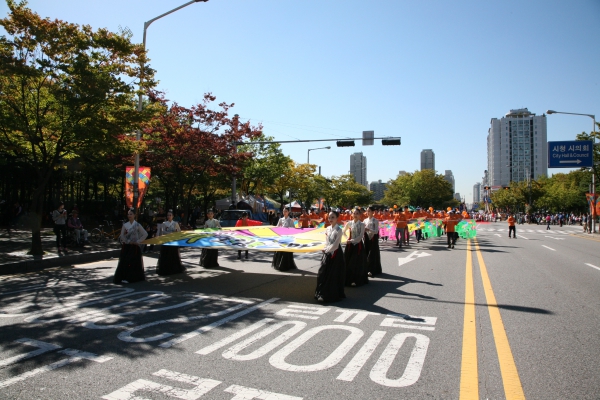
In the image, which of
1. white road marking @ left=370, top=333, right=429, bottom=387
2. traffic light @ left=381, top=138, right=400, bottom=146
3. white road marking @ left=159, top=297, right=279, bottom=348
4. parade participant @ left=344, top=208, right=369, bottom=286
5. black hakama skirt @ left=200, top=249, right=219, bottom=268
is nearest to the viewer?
white road marking @ left=370, top=333, right=429, bottom=387

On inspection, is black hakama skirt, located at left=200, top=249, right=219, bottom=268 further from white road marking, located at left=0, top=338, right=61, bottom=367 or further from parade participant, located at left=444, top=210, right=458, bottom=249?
parade participant, located at left=444, top=210, right=458, bottom=249

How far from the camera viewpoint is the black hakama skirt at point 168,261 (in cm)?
1058

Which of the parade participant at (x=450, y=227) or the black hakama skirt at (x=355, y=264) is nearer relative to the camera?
the black hakama skirt at (x=355, y=264)

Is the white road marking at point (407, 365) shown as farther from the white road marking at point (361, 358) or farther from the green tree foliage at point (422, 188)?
the green tree foliage at point (422, 188)

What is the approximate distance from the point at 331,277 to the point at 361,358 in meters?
2.79

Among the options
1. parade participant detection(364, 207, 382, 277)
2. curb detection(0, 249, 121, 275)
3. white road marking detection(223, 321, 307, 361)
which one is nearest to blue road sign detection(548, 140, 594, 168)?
parade participant detection(364, 207, 382, 277)

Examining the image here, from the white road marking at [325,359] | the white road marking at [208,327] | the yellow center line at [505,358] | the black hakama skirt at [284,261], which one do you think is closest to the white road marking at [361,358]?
the white road marking at [325,359]

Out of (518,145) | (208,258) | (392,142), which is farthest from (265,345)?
(518,145)

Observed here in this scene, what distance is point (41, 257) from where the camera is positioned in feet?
42.6

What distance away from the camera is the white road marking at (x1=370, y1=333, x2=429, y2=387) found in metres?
4.18

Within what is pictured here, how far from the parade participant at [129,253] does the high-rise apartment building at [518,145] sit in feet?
582

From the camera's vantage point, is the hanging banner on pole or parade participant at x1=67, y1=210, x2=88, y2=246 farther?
the hanging banner on pole

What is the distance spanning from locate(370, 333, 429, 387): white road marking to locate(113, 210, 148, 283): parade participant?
250 inches

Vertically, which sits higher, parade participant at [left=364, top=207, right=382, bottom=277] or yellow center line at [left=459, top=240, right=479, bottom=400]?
parade participant at [left=364, top=207, right=382, bottom=277]
